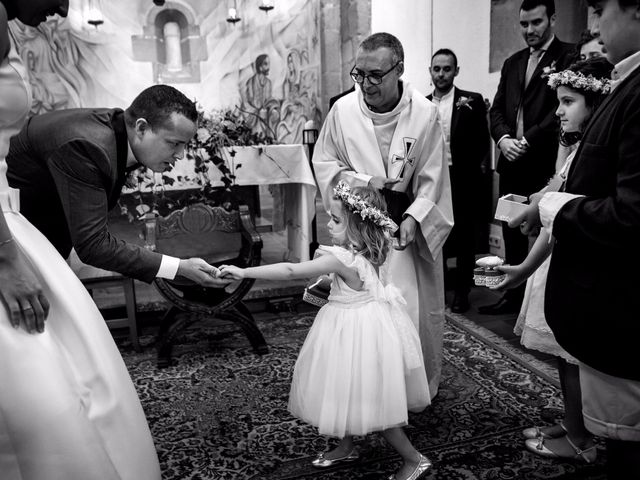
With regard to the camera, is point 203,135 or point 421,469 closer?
point 421,469

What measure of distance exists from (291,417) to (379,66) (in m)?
1.89

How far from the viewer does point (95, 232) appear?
2023 millimetres

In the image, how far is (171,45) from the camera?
327 inches

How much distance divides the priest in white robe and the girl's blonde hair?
0.37 meters

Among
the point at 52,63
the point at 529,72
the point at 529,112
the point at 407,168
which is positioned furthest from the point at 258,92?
the point at 407,168

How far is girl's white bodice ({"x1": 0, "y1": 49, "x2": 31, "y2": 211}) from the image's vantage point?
1.42m

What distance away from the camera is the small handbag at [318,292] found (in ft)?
8.93

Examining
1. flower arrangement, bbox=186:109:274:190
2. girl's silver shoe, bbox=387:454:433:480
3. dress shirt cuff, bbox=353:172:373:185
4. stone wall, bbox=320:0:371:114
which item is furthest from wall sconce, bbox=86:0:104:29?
girl's silver shoe, bbox=387:454:433:480

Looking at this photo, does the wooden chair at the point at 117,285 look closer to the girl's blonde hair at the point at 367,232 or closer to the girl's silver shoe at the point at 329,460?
the girl's silver shoe at the point at 329,460

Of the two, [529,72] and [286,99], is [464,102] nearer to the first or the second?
[529,72]

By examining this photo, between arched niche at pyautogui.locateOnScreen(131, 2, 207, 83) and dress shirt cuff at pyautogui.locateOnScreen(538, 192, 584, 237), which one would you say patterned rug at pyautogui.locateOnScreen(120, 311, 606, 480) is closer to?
dress shirt cuff at pyautogui.locateOnScreen(538, 192, 584, 237)

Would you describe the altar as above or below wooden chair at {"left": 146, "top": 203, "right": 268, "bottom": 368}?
above

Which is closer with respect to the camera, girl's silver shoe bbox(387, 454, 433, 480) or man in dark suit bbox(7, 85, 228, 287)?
man in dark suit bbox(7, 85, 228, 287)

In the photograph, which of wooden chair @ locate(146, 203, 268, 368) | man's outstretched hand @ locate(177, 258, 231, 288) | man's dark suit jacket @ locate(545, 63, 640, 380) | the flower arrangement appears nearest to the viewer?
man's dark suit jacket @ locate(545, 63, 640, 380)
